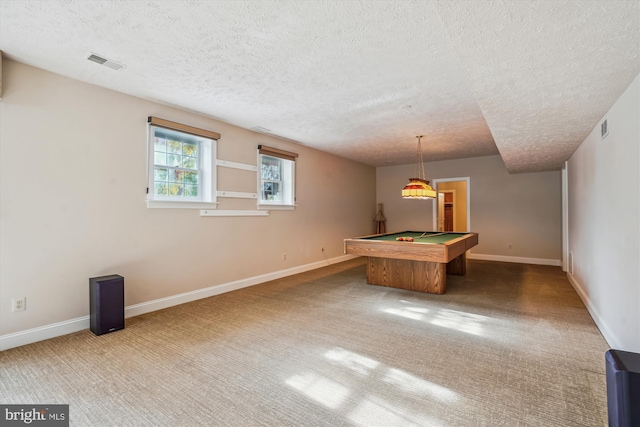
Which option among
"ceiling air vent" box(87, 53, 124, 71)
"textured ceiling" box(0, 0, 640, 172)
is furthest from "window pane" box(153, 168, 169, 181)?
"ceiling air vent" box(87, 53, 124, 71)

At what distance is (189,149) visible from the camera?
408 centimetres

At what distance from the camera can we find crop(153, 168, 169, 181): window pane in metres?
3.66

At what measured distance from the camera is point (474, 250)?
730cm

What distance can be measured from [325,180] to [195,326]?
4.20 metres

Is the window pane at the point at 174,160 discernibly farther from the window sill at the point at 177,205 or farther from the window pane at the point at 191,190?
the window sill at the point at 177,205

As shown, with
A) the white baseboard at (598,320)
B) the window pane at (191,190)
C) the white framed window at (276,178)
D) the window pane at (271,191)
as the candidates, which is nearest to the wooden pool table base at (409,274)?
the white baseboard at (598,320)

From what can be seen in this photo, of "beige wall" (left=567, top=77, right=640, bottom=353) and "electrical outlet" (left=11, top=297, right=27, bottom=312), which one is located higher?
"beige wall" (left=567, top=77, right=640, bottom=353)

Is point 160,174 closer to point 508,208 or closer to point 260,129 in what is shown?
point 260,129

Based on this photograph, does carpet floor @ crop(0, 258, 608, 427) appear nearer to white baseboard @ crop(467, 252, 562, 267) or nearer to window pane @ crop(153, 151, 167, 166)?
window pane @ crop(153, 151, 167, 166)

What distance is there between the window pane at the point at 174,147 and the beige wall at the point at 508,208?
5861 mm

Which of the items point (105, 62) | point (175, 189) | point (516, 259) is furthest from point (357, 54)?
point (516, 259)

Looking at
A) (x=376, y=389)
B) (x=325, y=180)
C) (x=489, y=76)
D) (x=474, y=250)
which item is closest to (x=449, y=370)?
(x=376, y=389)

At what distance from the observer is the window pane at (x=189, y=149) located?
13.2ft

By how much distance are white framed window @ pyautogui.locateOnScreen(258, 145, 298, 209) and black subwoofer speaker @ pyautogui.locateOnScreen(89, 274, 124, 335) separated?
238cm
